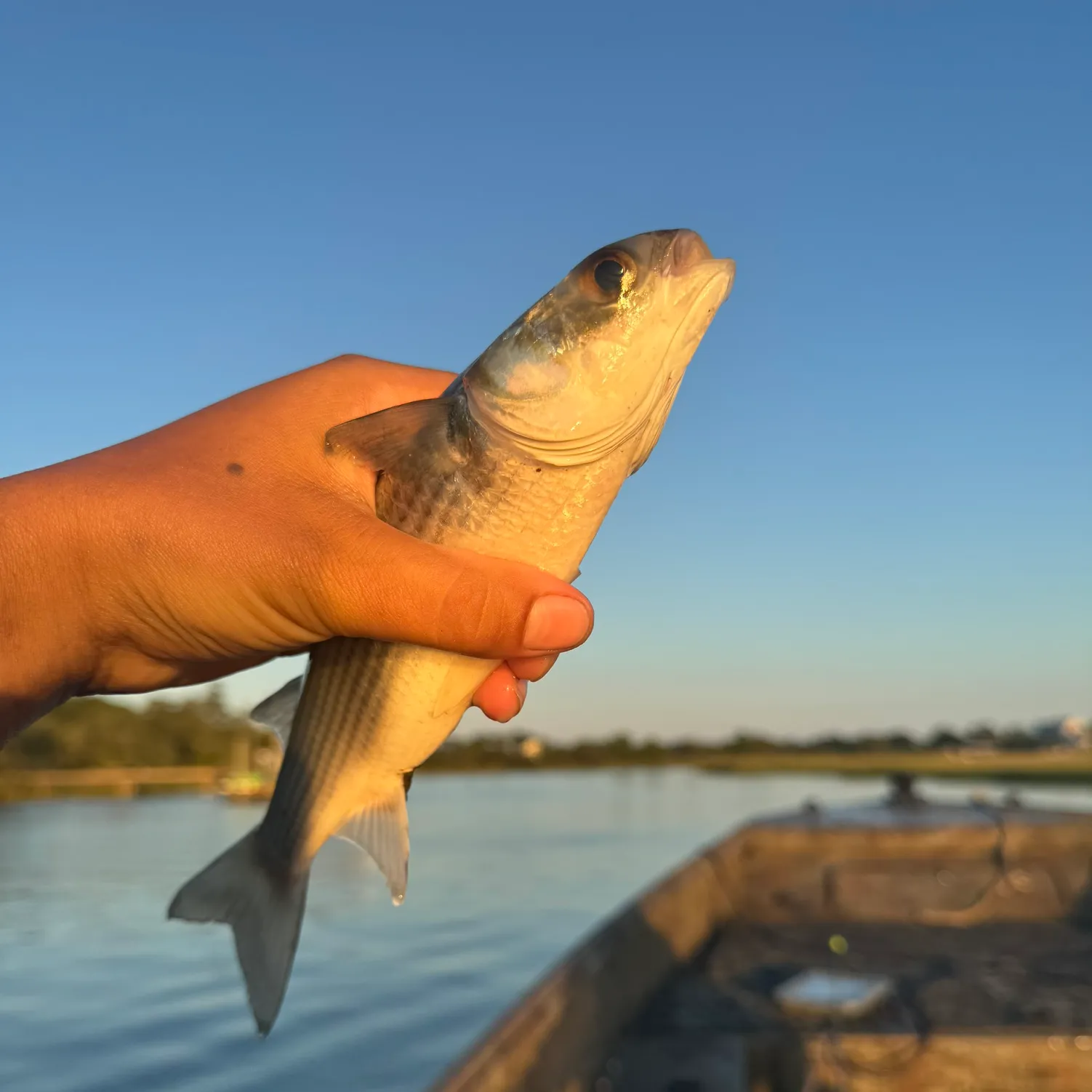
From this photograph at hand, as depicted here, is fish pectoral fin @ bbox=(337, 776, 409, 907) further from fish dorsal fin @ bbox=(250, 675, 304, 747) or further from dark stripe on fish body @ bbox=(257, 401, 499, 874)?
fish dorsal fin @ bbox=(250, 675, 304, 747)

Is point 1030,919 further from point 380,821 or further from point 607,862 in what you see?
point 607,862

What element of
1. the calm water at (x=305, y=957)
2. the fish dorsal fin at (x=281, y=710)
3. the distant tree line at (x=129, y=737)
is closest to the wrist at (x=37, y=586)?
the fish dorsal fin at (x=281, y=710)

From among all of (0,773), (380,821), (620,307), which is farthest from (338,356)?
(0,773)

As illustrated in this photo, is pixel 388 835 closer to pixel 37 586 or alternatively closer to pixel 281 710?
pixel 281 710

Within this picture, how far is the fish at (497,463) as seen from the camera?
7.48 feet

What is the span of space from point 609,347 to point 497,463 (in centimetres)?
39

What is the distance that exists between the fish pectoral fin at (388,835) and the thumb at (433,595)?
2.06ft

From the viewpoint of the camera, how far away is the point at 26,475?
103 inches

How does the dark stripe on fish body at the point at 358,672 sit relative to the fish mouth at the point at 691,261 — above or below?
below

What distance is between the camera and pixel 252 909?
295 centimetres

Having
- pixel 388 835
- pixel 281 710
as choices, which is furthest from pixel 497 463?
pixel 281 710

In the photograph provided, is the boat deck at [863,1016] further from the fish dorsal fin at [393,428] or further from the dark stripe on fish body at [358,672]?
the fish dorsal fin at [393,428]

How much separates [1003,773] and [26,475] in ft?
301

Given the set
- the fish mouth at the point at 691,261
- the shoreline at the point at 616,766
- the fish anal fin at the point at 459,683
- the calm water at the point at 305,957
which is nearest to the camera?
the fish mouth at the point at 691,261
